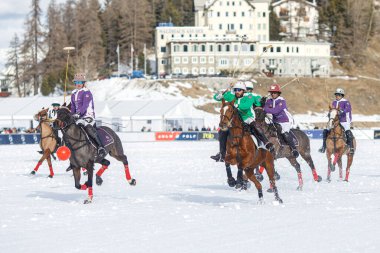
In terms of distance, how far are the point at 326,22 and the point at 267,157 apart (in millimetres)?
126140

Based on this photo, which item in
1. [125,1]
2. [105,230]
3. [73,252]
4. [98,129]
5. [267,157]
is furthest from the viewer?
[125,1]

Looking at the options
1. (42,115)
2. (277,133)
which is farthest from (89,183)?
(42,115)

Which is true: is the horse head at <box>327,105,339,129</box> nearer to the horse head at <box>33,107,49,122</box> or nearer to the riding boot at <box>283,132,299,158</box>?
the riding boot at <box>283,132,299,158</box>

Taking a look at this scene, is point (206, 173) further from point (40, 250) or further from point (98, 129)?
Answer: point (40, 250)

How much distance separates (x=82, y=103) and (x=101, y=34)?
385 ft

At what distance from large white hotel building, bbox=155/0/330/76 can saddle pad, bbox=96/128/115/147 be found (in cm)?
9600

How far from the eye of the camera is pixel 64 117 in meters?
15.0

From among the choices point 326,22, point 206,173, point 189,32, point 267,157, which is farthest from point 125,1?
point 267,157

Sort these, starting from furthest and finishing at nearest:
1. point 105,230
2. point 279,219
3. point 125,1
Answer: point 125,1 → point 279,219 → point 105,230

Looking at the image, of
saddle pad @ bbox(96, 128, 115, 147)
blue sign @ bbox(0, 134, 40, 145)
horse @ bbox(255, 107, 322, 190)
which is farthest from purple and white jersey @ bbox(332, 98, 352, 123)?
blue sign @ bbox(0, 134, 40, 145)

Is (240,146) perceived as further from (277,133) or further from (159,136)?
(159,136)

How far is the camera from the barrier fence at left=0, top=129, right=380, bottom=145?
158ft

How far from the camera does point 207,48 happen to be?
118750 mm

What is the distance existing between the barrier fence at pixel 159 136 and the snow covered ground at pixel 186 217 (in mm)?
27551
